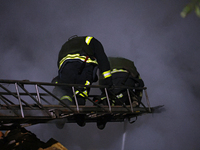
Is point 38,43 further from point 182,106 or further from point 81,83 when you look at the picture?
point 182,106

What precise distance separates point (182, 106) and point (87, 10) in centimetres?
396

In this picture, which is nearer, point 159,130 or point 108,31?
point 159,130

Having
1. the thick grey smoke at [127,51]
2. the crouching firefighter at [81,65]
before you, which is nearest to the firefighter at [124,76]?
the crouching firefighter at [81,65]

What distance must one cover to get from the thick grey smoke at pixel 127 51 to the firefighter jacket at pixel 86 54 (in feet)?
9.43

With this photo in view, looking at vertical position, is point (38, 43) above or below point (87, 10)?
below

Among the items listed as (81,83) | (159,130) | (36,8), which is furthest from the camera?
(36,8)

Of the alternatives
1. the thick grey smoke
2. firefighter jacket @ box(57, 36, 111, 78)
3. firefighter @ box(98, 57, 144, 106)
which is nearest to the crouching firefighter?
firefighter jacket @ box(57, 36, 111, 78)

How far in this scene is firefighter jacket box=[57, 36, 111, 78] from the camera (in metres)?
4.23

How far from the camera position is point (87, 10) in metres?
7.49

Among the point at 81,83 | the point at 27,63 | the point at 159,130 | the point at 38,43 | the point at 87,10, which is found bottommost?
the point at 159,130

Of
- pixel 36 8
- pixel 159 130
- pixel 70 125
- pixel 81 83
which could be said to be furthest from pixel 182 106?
pixel 36 8

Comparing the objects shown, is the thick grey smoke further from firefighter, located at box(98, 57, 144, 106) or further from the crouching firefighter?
the crouching firefighter

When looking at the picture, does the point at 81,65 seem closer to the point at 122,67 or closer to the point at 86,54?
the point at 86,54

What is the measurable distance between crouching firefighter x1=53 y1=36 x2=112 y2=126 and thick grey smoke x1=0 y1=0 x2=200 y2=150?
9.52 feet
